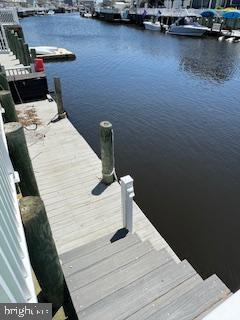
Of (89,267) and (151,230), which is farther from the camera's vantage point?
(151,230)

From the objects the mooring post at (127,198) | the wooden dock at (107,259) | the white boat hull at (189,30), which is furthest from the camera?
the white boat hull at (189,30)

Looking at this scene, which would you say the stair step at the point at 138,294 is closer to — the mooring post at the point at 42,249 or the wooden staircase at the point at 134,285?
the wooden staircase at the point at 134,285

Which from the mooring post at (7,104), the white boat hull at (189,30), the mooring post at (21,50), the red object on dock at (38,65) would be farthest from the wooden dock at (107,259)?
the white boat hull at (189,30)

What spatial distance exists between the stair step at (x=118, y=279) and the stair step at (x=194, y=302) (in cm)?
89

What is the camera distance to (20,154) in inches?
137

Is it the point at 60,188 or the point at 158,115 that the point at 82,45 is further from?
the point at 60,188

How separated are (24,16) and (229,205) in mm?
97471

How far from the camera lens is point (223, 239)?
6.26m

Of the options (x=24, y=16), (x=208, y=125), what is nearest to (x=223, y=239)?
(x=208, y=125)

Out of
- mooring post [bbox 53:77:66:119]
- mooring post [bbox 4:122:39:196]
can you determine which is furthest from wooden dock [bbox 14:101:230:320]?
mooring post [bbox 53:77:66:119]

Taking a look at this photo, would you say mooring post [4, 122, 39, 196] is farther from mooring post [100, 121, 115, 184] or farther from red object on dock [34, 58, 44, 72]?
red object on dock [34, 58, 44, 72]

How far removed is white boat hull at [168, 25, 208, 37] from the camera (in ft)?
123

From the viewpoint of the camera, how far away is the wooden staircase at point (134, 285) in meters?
2.45

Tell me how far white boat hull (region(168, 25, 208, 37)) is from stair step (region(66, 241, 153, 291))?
135ft
